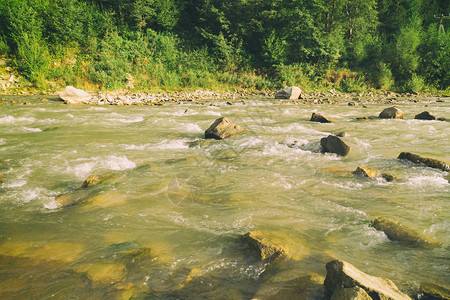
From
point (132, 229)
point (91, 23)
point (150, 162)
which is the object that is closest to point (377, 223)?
point (132, 229)

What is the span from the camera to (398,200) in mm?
3689

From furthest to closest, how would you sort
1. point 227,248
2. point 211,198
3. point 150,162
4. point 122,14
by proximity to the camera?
1. point 122,14
2. point 150,162
3. point 211,198
4. point 227,248

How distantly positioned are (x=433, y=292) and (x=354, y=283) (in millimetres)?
796

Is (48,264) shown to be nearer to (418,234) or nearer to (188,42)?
(418,234)

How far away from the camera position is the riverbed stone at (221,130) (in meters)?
7.31

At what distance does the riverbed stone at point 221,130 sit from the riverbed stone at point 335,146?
103 inches

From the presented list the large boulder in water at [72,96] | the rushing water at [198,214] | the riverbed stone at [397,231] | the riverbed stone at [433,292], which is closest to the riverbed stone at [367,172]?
the rushing water at [198,214]

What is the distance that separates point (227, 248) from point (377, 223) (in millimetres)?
1868

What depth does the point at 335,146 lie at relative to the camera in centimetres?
593

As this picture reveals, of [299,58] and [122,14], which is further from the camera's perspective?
[299,58]

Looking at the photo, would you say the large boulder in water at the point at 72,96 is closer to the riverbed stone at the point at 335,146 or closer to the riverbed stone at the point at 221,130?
the riverbed stone at the point at 221,130

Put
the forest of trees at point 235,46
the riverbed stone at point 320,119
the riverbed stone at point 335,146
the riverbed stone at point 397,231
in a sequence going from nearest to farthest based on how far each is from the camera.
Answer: the riverbed stone at point 397,231 → the riverbed stone at point 335,146 → the riverbed stone at point 320,119 → the forest of trees at point 235,46

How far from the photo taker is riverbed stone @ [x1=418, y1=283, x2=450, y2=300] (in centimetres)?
193

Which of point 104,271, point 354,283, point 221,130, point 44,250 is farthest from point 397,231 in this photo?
point 221,130
